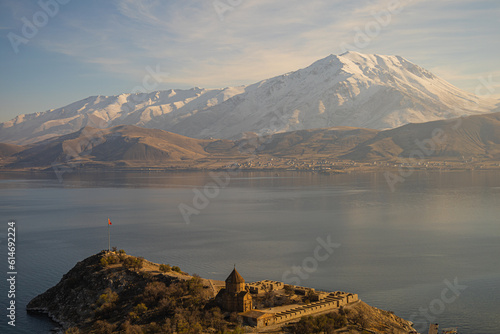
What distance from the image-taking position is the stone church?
3975 centimetres

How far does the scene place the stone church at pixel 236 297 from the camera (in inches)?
1565

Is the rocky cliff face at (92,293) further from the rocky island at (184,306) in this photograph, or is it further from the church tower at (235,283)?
the church tower at (235,283)

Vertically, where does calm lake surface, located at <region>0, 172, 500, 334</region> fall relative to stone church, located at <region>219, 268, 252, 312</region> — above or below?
below

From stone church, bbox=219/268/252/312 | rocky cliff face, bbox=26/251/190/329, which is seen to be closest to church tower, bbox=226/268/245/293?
stone church, bbox=219/268/252/312

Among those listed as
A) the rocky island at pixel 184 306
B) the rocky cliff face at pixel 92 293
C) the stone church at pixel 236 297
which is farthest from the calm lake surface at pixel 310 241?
the stone church at pixel 236 297

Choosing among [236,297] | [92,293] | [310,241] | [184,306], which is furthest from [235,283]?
[310,241]

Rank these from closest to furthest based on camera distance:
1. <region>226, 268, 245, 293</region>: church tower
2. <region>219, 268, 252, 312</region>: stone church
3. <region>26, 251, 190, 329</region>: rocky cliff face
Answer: <region>219, 268, 252, 312</region>: stone church → <region>226, 268, 245, 293</region>: church tower → <region>26, 251, 190, 329</region>: rocky cliff face

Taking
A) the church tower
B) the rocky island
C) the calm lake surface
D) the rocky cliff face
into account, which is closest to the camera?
the rocky island

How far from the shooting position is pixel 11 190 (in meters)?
185

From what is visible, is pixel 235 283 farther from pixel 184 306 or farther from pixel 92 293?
pixel 92 293

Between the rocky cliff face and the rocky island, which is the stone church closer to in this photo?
the rocky island

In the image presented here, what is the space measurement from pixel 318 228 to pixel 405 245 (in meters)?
20.2

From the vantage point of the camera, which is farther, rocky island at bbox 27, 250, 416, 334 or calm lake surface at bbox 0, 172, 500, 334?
calm lake surface at bbox 0, 172, 500, 334

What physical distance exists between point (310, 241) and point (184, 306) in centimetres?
4493
